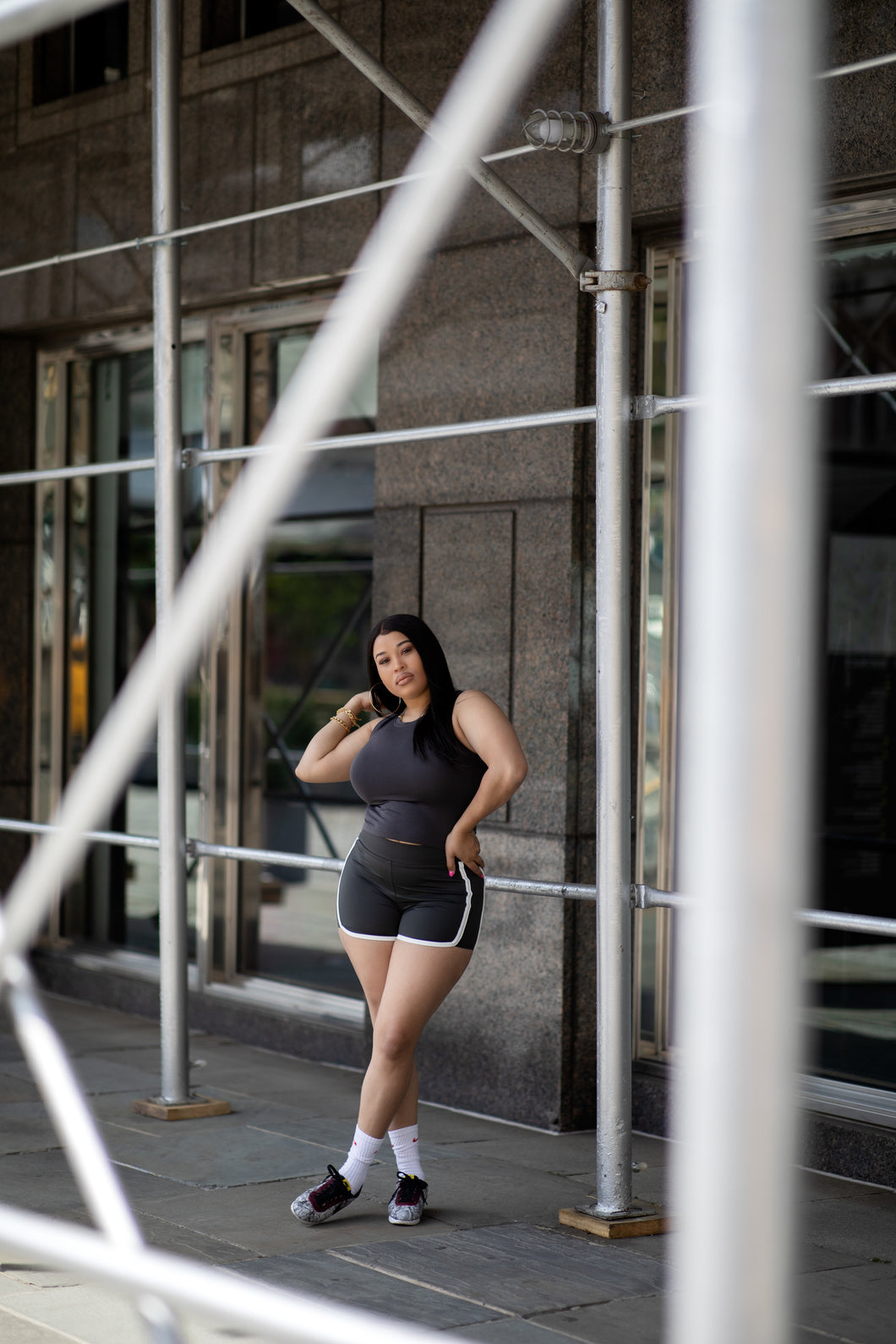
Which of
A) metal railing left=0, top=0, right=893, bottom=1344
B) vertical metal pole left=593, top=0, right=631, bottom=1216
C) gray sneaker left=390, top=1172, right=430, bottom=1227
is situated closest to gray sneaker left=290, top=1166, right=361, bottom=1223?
gray sneaker left=390, top=1172, right=430, bottom=1227

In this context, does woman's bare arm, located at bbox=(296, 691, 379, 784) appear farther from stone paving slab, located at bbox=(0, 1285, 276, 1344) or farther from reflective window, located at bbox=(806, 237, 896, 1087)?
reflective window, located at bbox=(806, 237, 896, 1087)

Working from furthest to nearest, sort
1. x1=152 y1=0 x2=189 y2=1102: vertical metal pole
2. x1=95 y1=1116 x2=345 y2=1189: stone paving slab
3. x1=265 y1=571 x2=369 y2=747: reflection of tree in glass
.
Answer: x1=265 y1=571 x2=369 y2=747: reflection of tree in glass → x1=152 y1=0 x2=189 y2=1102: vertical metal pole → x1=95 y1=1116 x2=345 y2=1189: stone paving slab

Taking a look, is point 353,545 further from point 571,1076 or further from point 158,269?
point 571,1076

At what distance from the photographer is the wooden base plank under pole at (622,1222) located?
4777 mm

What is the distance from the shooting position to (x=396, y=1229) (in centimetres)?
482

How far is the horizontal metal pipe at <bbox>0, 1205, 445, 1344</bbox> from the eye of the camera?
1.69m

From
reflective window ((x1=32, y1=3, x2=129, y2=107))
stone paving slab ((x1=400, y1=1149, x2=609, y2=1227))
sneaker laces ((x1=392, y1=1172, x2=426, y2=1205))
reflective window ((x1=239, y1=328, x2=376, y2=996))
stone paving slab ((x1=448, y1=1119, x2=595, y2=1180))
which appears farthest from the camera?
reflective window ((x1=32, y1=3, x2=129, y2=107))

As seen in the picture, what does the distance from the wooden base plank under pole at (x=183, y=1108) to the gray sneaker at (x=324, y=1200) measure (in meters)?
1.37

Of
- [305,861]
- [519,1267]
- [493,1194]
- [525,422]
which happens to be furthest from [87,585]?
[519,1267]

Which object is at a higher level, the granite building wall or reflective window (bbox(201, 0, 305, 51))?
reflective window (bbox(201, 0, 305, 51))

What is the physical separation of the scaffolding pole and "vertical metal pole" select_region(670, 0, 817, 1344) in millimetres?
3201

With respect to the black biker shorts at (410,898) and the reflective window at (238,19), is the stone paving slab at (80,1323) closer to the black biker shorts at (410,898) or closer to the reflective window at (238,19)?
the black biker shorts at (410,898)

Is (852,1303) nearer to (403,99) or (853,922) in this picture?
(853,922)

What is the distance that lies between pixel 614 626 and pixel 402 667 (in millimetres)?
621
